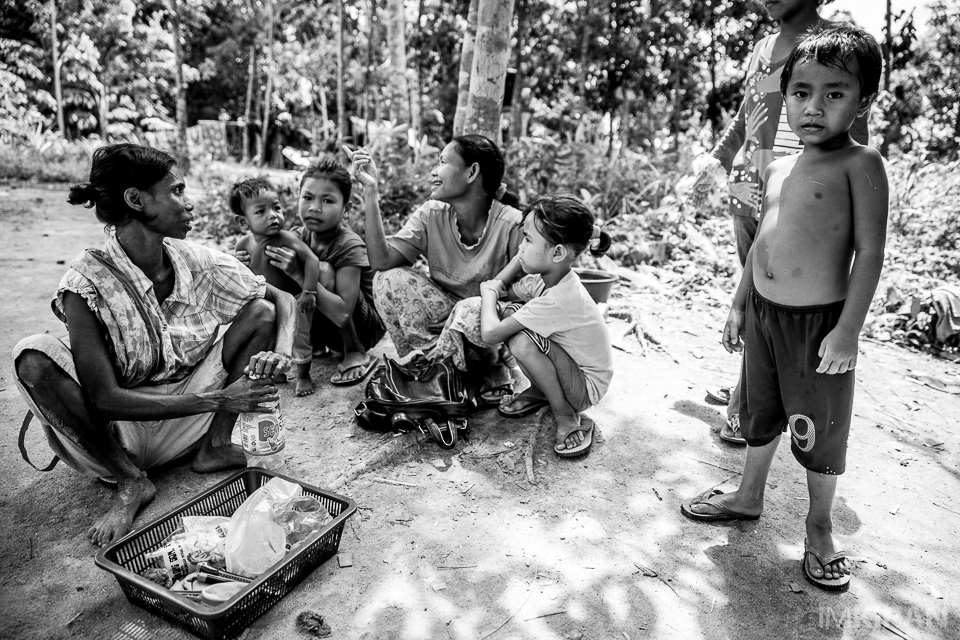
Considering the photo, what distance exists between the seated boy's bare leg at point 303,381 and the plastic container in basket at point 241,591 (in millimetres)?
1025

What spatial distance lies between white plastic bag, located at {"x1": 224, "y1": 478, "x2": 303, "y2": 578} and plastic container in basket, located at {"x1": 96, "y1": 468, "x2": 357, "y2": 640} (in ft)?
0.19

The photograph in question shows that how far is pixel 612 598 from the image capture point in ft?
6.23

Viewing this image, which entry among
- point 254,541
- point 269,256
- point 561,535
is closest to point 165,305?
point 269,256

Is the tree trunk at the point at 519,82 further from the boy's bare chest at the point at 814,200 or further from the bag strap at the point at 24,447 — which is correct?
the bag strap at the point at 24,447

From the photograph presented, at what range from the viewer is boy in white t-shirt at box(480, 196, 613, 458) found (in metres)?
2.65

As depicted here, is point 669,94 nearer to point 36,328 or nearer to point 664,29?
point 664,29

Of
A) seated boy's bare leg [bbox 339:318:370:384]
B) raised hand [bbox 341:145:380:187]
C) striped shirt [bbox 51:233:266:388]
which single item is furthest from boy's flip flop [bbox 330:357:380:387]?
raised hand [bbox 341:145:380:187]

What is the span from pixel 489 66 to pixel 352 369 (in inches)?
93.5

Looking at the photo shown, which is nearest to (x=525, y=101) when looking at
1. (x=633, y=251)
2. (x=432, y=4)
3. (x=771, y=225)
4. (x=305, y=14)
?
(x=432, y=4)

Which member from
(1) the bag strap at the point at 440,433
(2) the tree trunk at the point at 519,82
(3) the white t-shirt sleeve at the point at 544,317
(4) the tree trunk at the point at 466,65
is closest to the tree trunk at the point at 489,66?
(4) the tree trunk at the point at 466,65

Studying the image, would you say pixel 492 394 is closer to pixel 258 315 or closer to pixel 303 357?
pixel 303 357

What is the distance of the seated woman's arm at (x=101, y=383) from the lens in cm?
203

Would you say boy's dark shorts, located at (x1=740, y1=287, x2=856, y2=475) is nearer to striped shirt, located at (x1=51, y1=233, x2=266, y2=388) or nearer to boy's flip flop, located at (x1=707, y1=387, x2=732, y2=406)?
boy's flip flop, located at (x1=707, y1=387, x2=732, y2=406)

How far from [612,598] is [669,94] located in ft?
59.1
